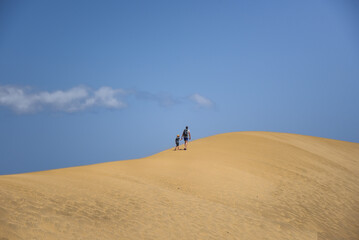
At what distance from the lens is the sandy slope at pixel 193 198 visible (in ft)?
25.0

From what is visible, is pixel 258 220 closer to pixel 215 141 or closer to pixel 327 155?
pixel 215 141

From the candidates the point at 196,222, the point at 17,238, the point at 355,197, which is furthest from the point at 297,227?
the point at 17,238

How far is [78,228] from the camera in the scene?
719cm

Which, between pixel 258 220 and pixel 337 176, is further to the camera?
pixel 337 176

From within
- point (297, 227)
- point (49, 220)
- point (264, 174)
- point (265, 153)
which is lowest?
point (297, 227)

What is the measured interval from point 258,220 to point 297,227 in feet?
5.92

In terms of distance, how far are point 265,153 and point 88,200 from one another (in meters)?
14.6

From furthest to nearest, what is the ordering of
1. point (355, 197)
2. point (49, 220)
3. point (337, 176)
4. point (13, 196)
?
point (337, 176) < point (355, 197) < point (13, 196) < point (49, 220)

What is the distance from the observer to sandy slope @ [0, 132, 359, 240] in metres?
7.61

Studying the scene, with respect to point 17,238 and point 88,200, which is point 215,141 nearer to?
point 88,200

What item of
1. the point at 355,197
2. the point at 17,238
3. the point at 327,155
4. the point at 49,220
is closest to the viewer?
Answer: the point at 17,238

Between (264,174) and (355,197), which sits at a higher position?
(264,174)

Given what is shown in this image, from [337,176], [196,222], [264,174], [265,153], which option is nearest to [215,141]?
[265,153]

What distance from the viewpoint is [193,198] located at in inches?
449
